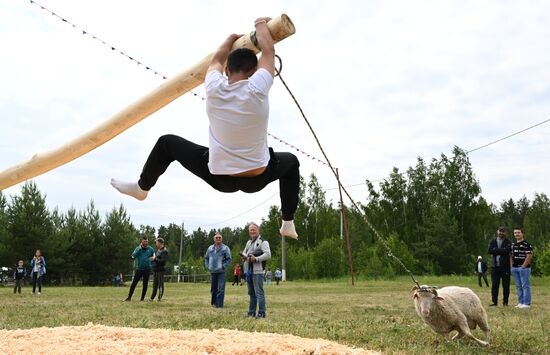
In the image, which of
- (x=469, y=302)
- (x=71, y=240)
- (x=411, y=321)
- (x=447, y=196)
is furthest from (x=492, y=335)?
(x=447, y=196)

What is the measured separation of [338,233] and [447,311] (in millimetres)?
56207

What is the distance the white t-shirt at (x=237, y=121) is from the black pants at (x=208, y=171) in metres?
0.16

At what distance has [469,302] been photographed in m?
7.46

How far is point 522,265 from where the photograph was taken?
43.0ft

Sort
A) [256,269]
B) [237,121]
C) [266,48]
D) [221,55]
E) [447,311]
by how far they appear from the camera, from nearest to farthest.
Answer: [237,121], [266,48], [221,55], [447,311], [256,269]

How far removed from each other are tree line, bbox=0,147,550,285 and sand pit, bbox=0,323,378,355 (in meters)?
35.4

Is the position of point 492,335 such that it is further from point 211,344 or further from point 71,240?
point 71,240

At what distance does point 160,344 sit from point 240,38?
9.99ft

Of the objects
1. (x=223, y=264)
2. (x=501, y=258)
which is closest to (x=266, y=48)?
(x=223, y=264)

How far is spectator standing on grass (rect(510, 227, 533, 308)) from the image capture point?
42.7ft

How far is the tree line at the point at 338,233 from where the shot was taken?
4281 centimetres

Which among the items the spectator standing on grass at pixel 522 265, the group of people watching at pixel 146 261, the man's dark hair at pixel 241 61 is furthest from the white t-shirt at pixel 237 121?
the group of people watching at pixel 146 261

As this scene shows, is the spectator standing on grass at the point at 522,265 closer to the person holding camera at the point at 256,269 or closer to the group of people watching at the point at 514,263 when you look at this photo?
the group of people watching at the point at 514,263

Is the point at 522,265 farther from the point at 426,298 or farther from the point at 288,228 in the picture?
the point at 288,228
